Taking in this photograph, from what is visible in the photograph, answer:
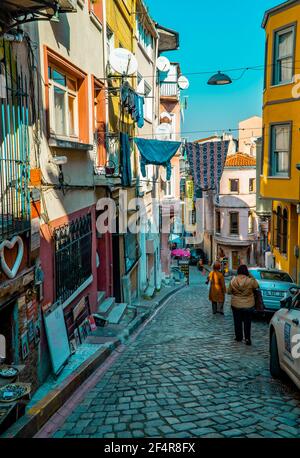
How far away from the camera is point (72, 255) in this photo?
897cm

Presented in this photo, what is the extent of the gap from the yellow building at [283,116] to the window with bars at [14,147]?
1225 cm

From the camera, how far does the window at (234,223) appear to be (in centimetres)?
4306

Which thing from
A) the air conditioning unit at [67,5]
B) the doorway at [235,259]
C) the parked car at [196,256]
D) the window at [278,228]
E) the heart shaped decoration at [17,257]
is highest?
the air conditioning unit at [67,5]

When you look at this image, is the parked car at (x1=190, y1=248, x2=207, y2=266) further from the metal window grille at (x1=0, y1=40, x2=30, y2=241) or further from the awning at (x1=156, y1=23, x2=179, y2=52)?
the metal window grille at (x1=0, y1=40, x2=30, y2=241)

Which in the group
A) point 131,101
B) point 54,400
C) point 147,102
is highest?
point 147,102

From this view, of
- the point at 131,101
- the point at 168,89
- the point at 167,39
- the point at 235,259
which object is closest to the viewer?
the point at 131,101

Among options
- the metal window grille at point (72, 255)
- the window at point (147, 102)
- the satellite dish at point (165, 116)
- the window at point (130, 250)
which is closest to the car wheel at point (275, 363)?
the metal window grille at point (72, 255)

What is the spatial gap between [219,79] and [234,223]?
97.7 feet

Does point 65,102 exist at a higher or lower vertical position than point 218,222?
higher

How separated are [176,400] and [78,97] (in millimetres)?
6893

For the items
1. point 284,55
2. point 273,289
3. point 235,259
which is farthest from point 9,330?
point 235,259

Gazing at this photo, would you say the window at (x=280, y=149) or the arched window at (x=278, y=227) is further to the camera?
the arched window at (x=278, y=227)

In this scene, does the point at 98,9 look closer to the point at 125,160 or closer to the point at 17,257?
the point at 125,160

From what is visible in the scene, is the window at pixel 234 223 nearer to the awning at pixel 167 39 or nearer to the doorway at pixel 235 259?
the doorway at pixel 235 259
